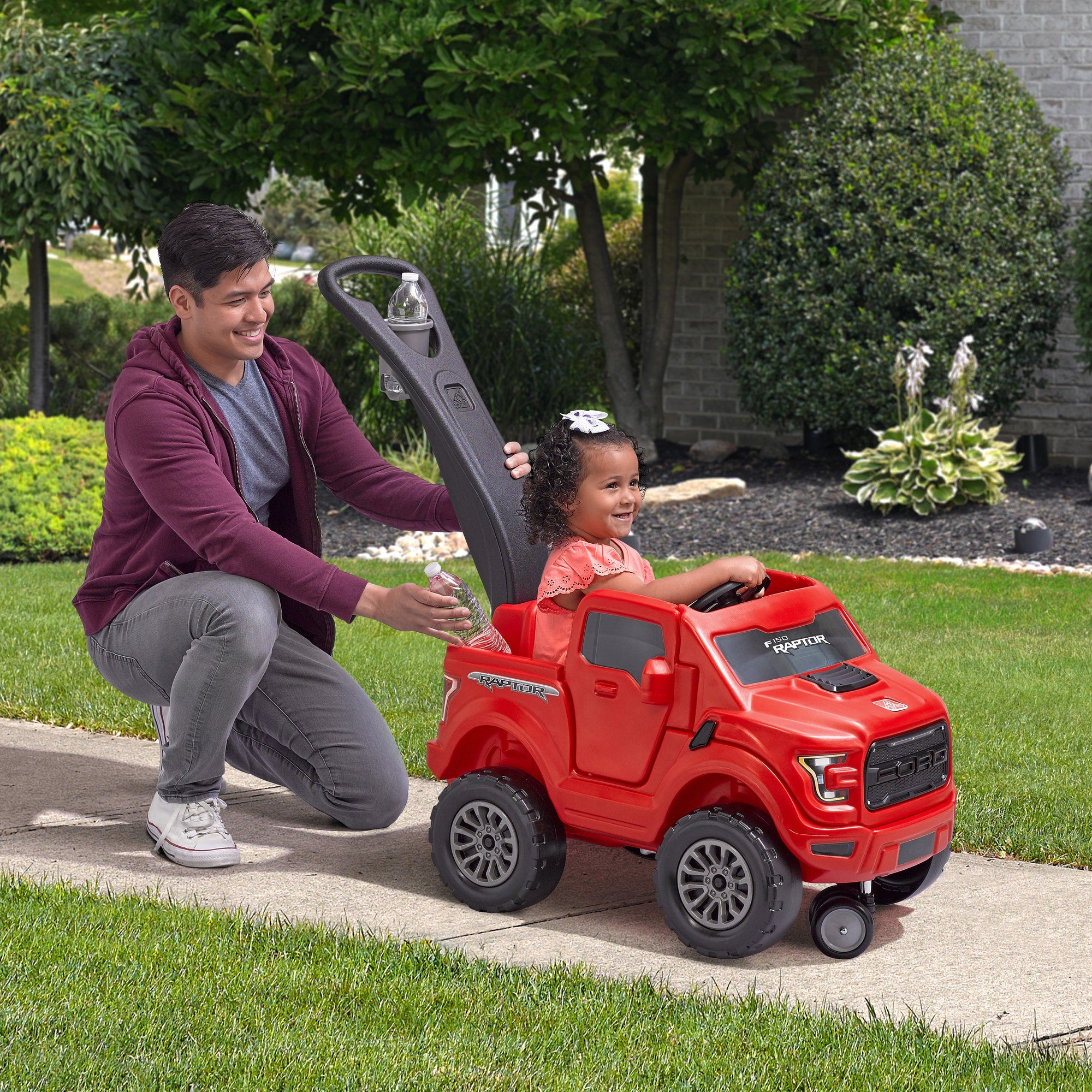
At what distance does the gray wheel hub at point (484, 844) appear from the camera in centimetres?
344

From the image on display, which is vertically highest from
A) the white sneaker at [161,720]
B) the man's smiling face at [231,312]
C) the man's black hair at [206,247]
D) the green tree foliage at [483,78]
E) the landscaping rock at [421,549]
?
the green tree foliage at [483,78]

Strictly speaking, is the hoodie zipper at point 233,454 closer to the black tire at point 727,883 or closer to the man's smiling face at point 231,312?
the man's smiling face at point 231,312

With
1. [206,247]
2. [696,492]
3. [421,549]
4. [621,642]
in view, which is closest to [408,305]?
[206,247]

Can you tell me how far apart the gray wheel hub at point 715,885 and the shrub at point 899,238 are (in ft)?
23.9

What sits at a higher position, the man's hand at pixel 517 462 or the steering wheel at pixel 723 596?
the man's hand at pixel 517 462

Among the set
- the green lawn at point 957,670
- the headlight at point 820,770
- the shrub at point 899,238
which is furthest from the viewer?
the shrub at point 899,238

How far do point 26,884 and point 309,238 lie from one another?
1217 inches

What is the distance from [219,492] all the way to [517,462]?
30.7 inches

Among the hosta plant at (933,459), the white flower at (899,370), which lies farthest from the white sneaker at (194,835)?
the white flower at (899,370)

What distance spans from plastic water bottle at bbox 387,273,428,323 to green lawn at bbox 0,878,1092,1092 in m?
1.72

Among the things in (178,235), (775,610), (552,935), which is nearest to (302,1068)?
(552,935)

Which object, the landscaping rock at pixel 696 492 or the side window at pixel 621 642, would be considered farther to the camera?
the landscaping rock at pixel 696 492

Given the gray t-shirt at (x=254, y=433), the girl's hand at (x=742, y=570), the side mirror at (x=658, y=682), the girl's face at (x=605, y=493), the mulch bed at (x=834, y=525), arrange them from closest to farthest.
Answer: the side mirror at (x=658, y=682)
the girl's hand at (x=742, y=570)
the girl's face at (x=605, y=493)
the gray t-shirt at (x=254, y=433)
the mulch bed at (x=834, y=525)

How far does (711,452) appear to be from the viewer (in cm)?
1214
